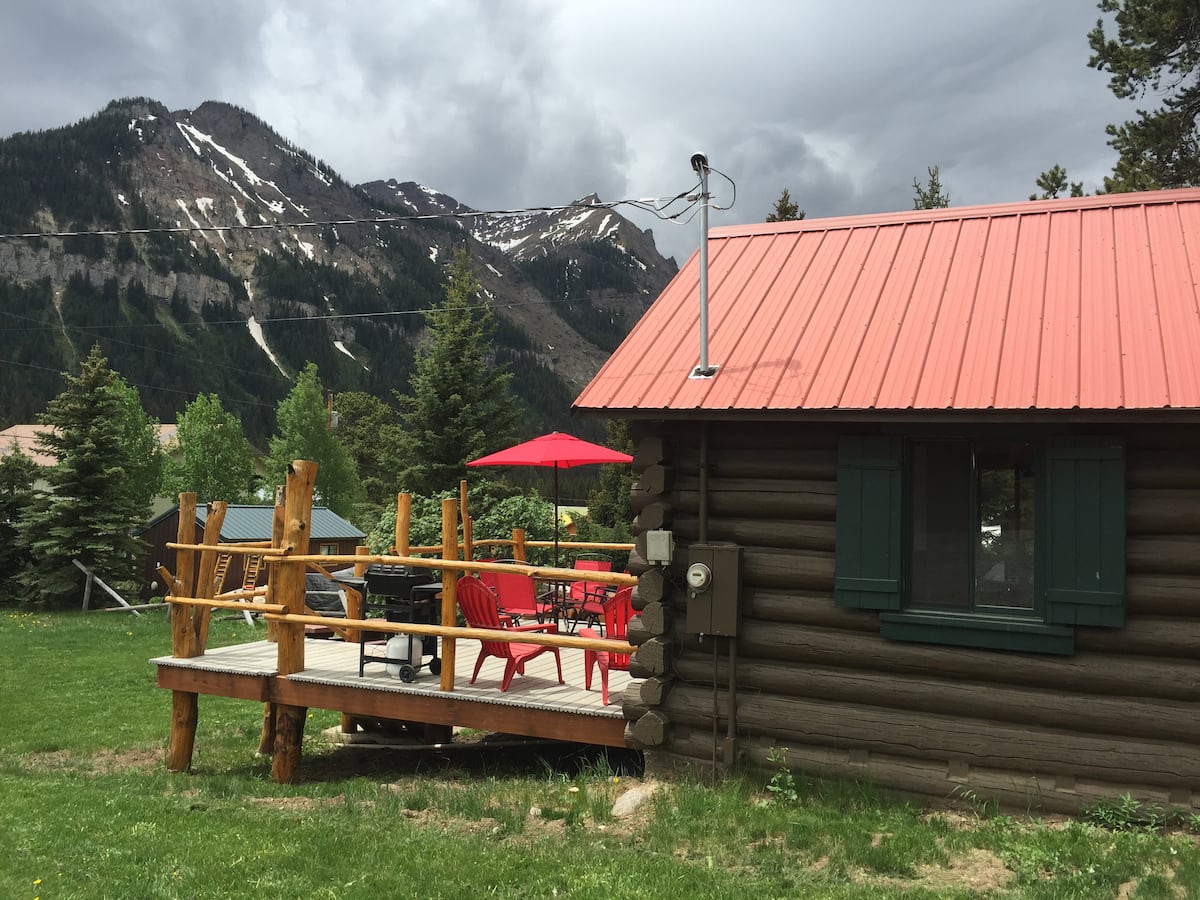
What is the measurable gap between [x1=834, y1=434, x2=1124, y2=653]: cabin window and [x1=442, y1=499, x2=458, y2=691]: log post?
3566 mm

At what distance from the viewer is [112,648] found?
20.0 m

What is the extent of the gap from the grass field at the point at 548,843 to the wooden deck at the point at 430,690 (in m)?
0.51

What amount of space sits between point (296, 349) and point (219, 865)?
558 ft

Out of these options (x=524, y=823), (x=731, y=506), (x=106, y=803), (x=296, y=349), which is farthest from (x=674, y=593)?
(x=296, y=349)

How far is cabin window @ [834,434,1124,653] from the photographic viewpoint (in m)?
6.14

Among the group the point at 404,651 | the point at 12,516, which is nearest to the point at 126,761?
the point at 404,651

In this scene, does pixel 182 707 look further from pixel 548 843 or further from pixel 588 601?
pixel 548 843

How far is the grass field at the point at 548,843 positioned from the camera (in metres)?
5.31

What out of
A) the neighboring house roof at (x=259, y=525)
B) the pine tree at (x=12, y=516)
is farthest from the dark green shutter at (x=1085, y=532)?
the pine tree at (x=12, y=516)

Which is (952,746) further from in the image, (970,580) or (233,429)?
(233,429)

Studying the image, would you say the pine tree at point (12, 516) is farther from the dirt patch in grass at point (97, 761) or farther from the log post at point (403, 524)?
the log post at point (403, 524)

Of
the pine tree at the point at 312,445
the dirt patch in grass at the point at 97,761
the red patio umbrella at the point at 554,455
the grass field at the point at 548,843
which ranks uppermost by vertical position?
the pine tree at the point at 312,445

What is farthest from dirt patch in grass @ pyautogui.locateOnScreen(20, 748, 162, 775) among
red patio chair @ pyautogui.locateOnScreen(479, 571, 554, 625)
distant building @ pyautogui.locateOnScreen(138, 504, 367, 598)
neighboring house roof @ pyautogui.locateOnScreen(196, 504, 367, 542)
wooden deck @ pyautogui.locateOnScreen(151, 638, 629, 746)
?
distant building @ pyautogui.locateOnScreen(138, 504, 367, 598)

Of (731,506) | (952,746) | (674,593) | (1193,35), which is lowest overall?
(952,746)
